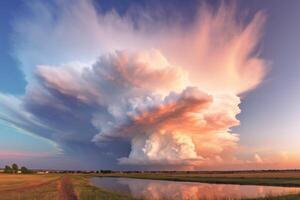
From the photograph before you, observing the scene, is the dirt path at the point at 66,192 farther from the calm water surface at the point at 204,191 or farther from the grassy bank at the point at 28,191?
the calm water surface at the point at 204,191

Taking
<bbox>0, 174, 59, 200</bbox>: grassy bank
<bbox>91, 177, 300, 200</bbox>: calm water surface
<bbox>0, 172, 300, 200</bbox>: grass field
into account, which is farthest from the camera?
<bbox>91, 177, 300, 200</bbox>: calm water surface

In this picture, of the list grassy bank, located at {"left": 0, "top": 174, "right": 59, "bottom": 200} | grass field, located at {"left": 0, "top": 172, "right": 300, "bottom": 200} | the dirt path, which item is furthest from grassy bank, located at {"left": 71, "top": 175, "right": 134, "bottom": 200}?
grassy bank, located at {"left": 0, "top": 174, "right": 59, "bottom": 200}

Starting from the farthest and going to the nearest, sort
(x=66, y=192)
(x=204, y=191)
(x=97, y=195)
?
1. (x=204, y=191)
2. (x=66, y=192)
3. (x=97, y=195)

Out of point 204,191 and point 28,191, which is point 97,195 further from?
point 204,191

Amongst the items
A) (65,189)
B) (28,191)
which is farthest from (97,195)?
(65,189)

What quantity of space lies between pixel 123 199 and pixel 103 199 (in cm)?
242

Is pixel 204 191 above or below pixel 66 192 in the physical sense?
above

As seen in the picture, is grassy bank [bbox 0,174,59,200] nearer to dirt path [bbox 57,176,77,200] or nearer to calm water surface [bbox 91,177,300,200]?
dirt path [bbox 57,176,77,200]

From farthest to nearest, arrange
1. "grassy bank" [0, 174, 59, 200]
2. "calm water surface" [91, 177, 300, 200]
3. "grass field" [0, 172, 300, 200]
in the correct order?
"calm water surface" [91, 177, 300, 200] < "grass field" [0, 172, 300, 200] < "grassy bank" [0, 174, 59, 200]

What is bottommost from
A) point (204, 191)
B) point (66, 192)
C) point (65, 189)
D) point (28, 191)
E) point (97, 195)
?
point (97, 195)

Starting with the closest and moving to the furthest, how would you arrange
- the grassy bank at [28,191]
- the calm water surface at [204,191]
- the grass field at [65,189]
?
the grassy bank at [28,191] → the grass field at [65,189] → the calm water surface at [204,191]

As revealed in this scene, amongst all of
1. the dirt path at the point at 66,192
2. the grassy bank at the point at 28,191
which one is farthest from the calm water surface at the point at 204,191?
the grassy bank at the point at 28,191

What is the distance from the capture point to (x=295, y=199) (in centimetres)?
3023

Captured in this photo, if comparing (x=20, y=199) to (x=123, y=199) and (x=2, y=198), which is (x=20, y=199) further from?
(x=123, y=199)
